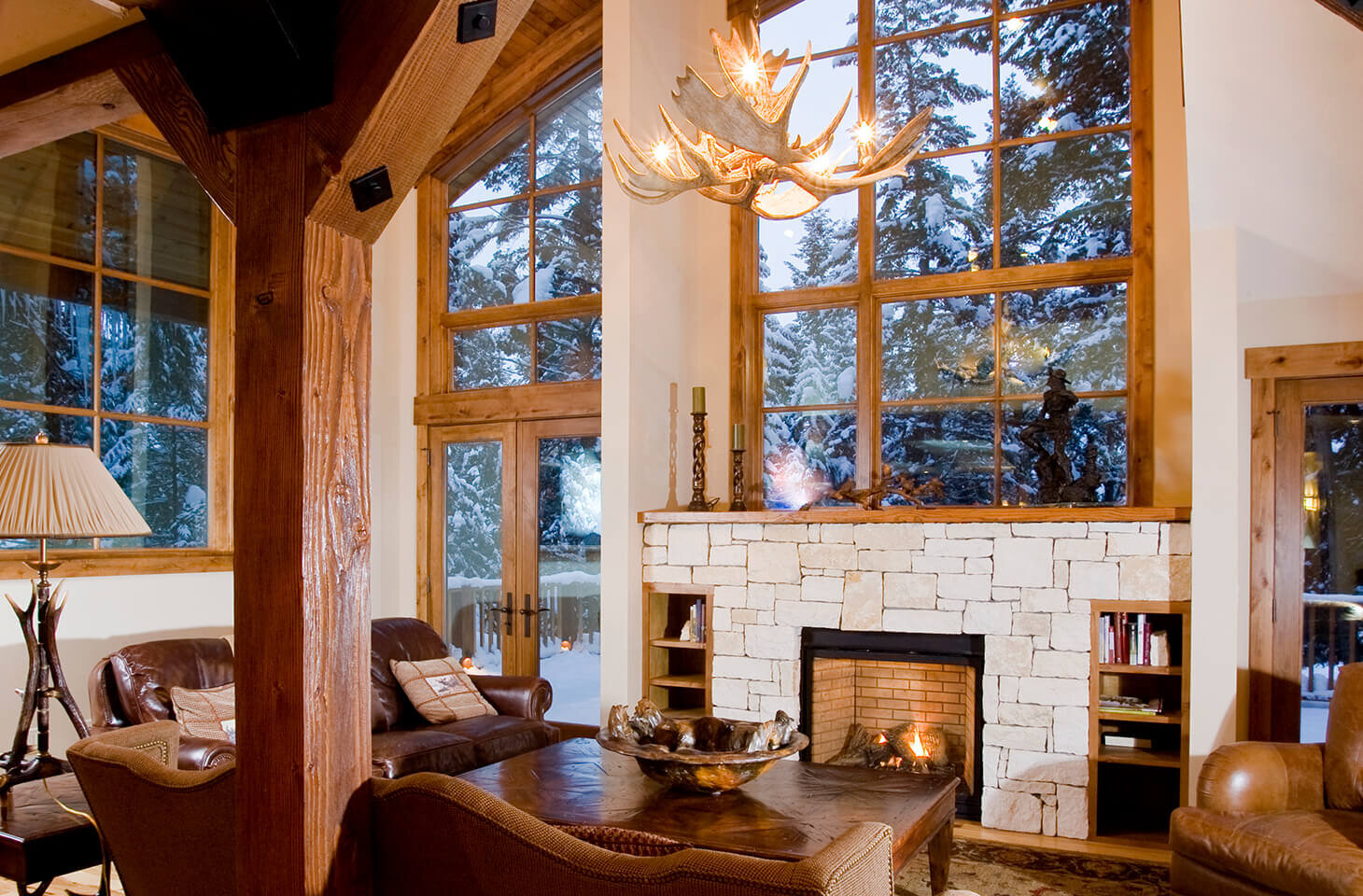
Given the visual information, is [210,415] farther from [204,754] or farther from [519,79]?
[519,79]

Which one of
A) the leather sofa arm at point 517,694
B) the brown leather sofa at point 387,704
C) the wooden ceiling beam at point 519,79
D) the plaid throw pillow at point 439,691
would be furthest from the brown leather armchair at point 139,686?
the wooden ceiling beam at point 519,79

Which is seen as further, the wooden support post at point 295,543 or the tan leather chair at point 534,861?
the wooden support post at point 295,543

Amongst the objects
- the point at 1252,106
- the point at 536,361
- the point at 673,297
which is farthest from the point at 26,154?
the point at 1252,106

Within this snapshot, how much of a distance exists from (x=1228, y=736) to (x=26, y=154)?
592 centimetres

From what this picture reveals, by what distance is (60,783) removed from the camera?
293 cm

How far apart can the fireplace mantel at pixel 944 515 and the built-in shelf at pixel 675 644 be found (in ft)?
2.10

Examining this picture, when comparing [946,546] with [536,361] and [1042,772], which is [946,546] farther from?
[536,361]

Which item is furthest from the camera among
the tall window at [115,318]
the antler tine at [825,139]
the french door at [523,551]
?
the french door at [523,551]

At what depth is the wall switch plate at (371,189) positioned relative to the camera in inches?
72.0

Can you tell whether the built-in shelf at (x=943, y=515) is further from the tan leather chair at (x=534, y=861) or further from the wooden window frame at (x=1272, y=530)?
the tan leather chair at (x=534, y=861)

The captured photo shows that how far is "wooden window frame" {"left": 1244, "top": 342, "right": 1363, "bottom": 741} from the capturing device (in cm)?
429

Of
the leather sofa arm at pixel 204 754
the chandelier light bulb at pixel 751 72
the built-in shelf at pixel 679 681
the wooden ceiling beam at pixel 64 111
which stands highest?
the chandelier light bulb at pixel 751 72

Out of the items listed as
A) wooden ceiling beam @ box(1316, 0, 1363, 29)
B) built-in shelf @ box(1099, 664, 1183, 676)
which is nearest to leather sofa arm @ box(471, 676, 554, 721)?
built-in shelf @ box(1099, 664, 1183, 676)

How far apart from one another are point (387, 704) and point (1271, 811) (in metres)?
3.54
